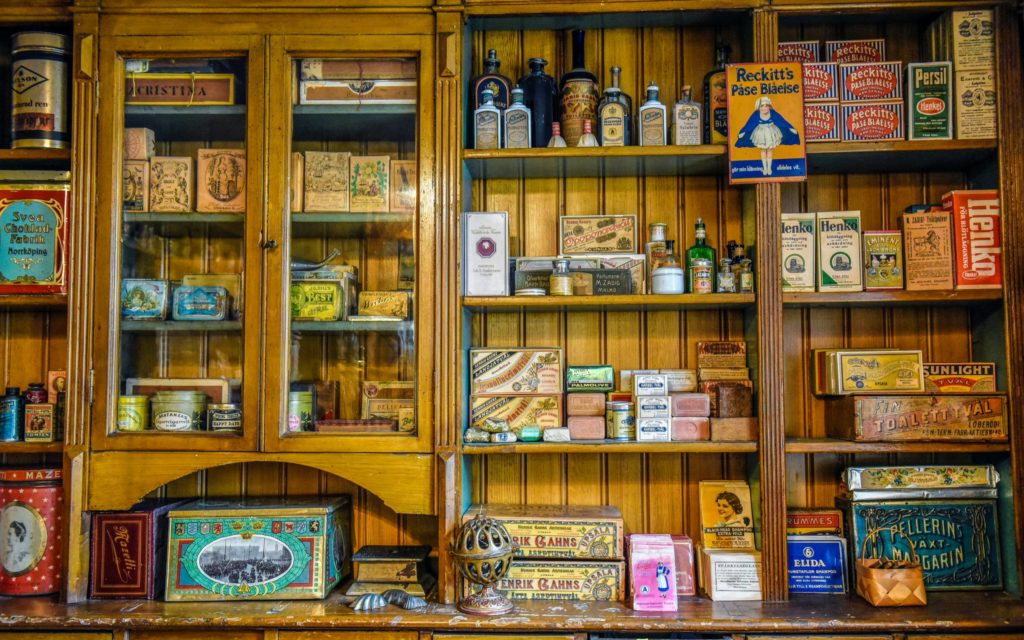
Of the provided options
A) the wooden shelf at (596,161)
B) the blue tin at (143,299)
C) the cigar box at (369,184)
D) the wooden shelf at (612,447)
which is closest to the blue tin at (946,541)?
the wooden shelf at (612,447)

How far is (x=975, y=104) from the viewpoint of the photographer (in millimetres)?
2359

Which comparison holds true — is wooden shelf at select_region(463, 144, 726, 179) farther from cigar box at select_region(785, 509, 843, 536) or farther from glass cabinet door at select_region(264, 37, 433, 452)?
cigar box at select_region(785, 509, 843, 536)

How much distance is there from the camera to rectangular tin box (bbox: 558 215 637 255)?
2.63 metres

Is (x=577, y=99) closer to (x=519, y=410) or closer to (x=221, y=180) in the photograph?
(x=519, y=410)

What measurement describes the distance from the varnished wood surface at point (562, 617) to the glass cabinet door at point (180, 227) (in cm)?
48

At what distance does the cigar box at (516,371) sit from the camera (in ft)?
8.13

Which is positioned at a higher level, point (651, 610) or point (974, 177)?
point (974, 177)

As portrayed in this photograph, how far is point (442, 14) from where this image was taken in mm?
2350

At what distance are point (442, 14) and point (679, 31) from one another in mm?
855

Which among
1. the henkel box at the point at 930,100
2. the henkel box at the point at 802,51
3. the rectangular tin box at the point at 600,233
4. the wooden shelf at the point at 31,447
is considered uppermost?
the henkel box at the point at 802,51

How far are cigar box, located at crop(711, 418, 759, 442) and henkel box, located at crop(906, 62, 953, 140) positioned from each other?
1.01m

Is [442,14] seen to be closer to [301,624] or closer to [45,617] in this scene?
[301,624]

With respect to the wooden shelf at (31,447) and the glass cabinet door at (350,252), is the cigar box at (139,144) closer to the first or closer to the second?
the glass cabinet door at (350,252)

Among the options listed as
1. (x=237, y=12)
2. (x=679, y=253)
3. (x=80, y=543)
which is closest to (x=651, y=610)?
(x=679, y=253)
